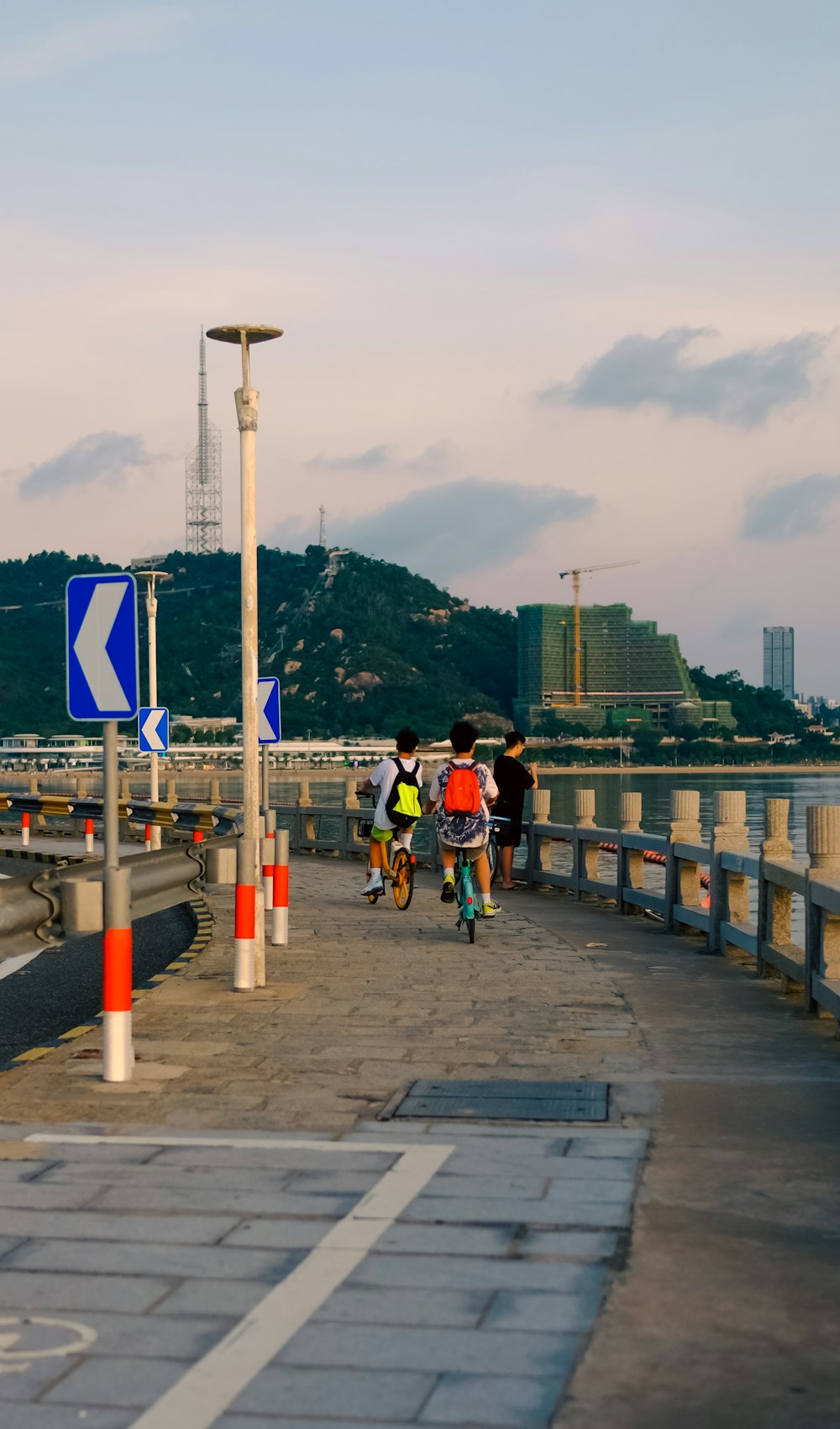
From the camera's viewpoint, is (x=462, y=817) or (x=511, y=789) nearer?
(x=462, y=817)

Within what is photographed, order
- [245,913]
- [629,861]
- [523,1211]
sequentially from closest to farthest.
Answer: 1. [523,1211]
2. [245,913]
3. [629,861]

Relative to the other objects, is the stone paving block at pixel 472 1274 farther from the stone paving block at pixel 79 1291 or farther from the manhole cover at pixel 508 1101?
the manhole cover at pixel 508 1101

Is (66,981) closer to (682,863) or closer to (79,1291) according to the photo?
(682,863)

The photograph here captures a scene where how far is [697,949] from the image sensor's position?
1427 cm

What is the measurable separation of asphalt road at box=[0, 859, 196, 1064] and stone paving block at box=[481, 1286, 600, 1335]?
5.43 m

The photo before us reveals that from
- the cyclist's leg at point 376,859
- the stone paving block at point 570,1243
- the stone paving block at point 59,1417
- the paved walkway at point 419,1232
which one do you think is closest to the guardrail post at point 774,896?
the paved walkway at point 419,1232

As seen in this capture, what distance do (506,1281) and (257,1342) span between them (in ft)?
2.73

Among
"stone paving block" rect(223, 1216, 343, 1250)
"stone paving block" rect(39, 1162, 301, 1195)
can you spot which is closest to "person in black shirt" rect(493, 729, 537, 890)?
"stone paving block" rect(39, 1162, 301, 1195)

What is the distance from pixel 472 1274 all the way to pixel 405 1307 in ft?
1.18

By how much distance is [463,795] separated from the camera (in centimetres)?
1475

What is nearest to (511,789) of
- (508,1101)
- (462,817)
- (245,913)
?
(462,817)

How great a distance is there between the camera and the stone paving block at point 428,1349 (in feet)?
13.5

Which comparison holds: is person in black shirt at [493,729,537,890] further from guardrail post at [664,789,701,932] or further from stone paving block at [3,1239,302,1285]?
stone paving block at [3,1239,302,1285]

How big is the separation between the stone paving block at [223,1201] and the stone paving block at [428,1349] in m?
1.19
